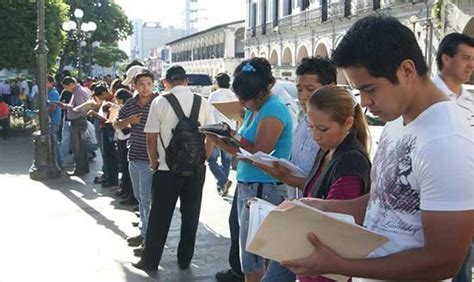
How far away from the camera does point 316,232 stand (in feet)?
5.91

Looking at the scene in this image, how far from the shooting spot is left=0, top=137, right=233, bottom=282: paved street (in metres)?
5.40

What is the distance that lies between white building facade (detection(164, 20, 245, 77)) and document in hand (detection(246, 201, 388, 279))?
154 feet

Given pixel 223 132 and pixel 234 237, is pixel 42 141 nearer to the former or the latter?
pixel 234 237

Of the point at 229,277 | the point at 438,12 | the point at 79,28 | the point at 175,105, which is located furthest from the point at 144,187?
the point at 79,28

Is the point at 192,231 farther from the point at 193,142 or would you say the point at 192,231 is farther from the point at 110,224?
the point at 110,224

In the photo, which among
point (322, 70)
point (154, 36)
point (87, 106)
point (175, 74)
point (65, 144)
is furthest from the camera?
point (154, 36)

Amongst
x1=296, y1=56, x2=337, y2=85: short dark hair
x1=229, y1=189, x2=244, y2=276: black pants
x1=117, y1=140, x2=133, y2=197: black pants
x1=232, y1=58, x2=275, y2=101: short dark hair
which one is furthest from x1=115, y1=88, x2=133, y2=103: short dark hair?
x1=296, y1=56, x2=337, y2=85: short dark hair

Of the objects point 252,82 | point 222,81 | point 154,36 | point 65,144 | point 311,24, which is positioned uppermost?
point 154,36

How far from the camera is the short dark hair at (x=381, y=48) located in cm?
169

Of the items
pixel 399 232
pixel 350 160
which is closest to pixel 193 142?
pixel 350 160

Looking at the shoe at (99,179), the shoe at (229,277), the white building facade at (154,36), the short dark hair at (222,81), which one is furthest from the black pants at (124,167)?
the white building facade at (154,36)

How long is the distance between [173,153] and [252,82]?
1444mm

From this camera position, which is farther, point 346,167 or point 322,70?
point 322,70

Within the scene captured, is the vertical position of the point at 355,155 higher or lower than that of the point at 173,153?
higher
